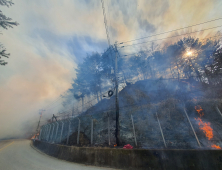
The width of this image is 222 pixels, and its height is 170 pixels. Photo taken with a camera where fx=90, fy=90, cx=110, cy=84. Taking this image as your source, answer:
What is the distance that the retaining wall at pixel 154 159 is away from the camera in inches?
187

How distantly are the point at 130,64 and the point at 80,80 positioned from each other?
52.8 feet

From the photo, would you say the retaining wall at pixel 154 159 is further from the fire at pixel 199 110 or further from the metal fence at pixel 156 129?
the fire at pixel 199 110

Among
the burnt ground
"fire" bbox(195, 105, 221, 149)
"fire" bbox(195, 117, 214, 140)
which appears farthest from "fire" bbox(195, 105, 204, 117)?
"fire" bbox(195, 117, 214, 140)

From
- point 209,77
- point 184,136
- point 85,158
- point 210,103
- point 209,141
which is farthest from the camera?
point 209,77

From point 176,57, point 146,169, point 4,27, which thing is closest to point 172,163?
point 146,169

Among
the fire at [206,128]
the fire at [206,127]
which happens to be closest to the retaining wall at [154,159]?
the fire at [206,127]

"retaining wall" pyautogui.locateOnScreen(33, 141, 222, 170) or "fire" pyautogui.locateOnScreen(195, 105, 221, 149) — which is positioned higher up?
"fire" pyautogui.locateOnScreen(195, 105, 221, 149)

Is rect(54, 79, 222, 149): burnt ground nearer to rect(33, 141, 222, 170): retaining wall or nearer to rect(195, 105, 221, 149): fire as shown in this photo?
rect(195, 105, 221, 149): fire

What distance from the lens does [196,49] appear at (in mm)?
21391

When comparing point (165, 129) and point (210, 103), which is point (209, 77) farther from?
point (165, 129)

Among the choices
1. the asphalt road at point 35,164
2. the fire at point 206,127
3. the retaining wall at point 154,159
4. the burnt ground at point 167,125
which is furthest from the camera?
the burnt ground at point 167,125

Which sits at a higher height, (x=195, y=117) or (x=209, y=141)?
(x=195, y=117)

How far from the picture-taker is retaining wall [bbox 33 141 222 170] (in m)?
4.75

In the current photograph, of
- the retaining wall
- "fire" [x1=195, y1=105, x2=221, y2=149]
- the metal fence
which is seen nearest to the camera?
the retaining wall
